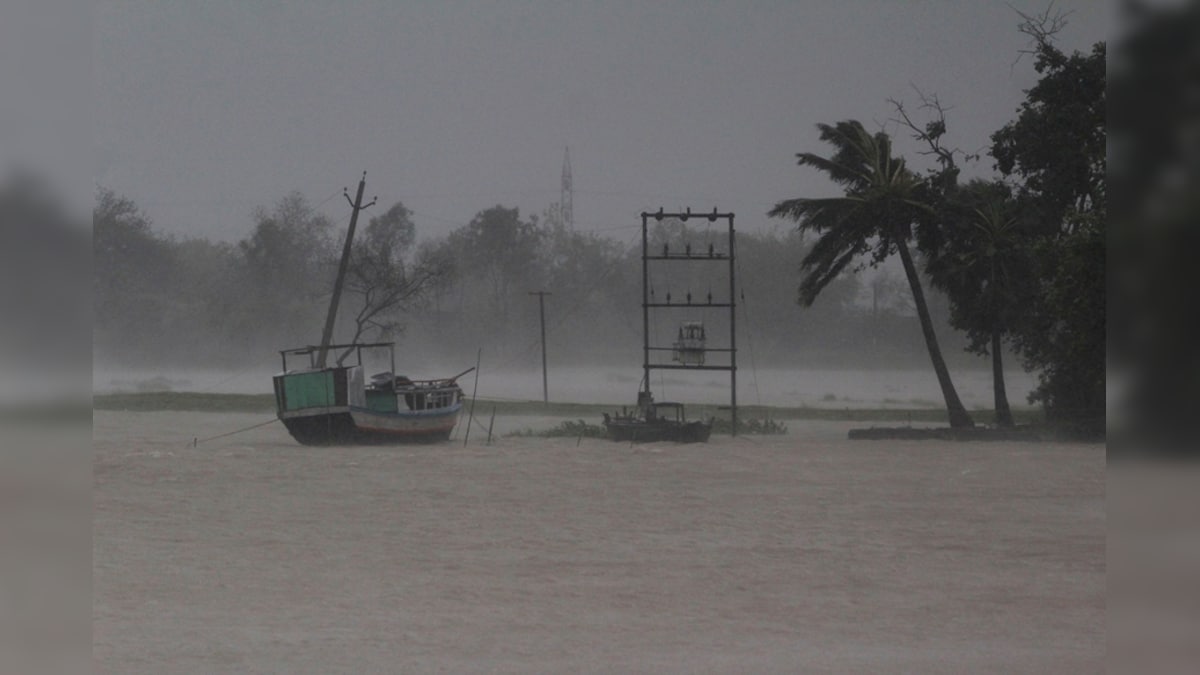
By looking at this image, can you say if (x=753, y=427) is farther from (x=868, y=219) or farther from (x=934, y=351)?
(x=868, y=219)

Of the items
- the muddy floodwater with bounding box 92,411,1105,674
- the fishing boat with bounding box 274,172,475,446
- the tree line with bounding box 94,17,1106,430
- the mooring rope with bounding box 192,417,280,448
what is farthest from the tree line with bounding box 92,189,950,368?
the muddy floodwater with bounding box 92,411,1105,674

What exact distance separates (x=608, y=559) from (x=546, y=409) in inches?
217

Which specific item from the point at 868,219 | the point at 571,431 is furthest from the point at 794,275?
the point at 571,431

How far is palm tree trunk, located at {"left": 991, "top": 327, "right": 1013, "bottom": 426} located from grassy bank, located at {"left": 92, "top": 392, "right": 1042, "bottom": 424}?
88 millimetres

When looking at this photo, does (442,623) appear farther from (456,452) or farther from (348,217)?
(348,217)

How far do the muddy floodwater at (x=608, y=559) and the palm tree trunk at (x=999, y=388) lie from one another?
32 cm

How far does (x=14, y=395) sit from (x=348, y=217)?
6.54 meters

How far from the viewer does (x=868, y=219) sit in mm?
8758

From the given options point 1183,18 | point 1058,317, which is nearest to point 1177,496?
point 1183,18

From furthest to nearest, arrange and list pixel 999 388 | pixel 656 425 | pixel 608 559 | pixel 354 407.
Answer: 1. pixel 354 407
2. pixel 656 425
3. pixel 999 388
4. pixel 608 559

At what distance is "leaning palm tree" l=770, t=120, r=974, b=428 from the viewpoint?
27.4 feet

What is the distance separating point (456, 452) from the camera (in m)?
9.14

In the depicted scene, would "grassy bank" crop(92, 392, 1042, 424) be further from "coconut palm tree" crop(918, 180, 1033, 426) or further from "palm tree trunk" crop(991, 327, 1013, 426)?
"coconut palm tree" crop(918, 180, 1033, 426)

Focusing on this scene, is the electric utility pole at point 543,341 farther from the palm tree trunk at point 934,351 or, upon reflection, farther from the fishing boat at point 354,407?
the palm tree trunk at point 934,351
